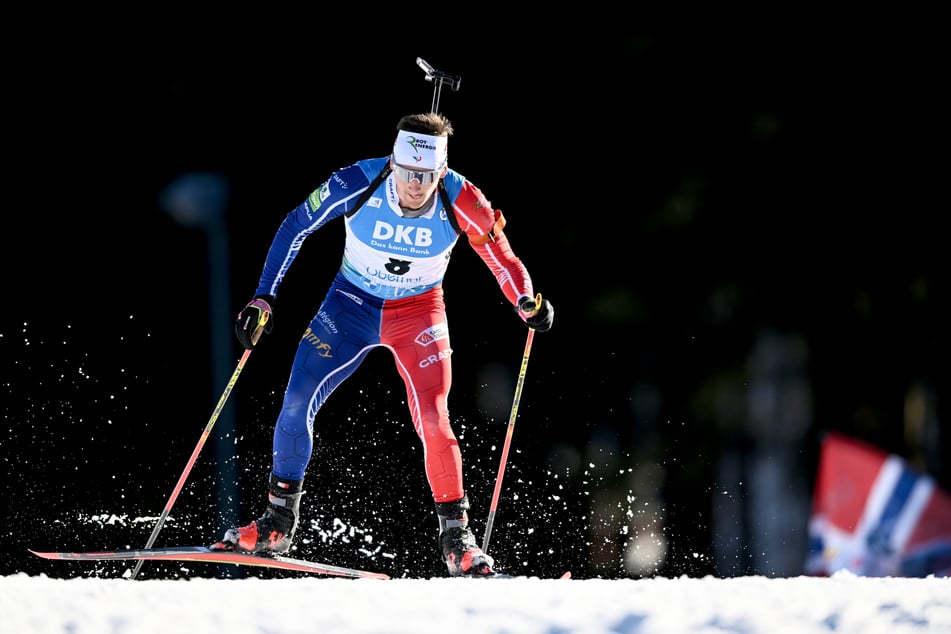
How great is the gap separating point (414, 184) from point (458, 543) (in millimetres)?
1421

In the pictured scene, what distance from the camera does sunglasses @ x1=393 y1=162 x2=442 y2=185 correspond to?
16.4 feet

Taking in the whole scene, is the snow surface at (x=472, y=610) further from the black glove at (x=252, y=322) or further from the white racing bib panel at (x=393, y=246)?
the white racing bib panel at (x=393, y=246)

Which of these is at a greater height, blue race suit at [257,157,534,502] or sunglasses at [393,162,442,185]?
sunglasses at [393,162,442,185]

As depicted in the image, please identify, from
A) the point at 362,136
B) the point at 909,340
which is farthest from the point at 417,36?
the point at 909,340

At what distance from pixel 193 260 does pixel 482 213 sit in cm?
685

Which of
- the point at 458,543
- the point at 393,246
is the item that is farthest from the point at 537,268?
the point at 458,543

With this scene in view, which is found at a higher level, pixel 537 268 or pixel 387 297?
pixel 387 297

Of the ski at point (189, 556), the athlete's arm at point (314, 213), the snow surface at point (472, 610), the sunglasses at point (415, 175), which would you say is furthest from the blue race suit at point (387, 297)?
the snow surface at point (472, 610)

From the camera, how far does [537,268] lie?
1334cm

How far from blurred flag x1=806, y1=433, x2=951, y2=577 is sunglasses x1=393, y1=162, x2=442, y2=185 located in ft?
19.6

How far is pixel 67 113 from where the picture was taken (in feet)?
39.7

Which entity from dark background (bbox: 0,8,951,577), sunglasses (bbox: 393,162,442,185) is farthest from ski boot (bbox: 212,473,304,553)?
dark background (bbox: 0,8,951,577)

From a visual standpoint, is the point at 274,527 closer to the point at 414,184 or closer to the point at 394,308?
the point at 394,308

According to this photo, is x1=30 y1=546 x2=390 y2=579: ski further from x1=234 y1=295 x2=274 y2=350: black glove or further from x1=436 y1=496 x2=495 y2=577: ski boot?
x1=234 y1=295 x2=274 y2=350: black glove
